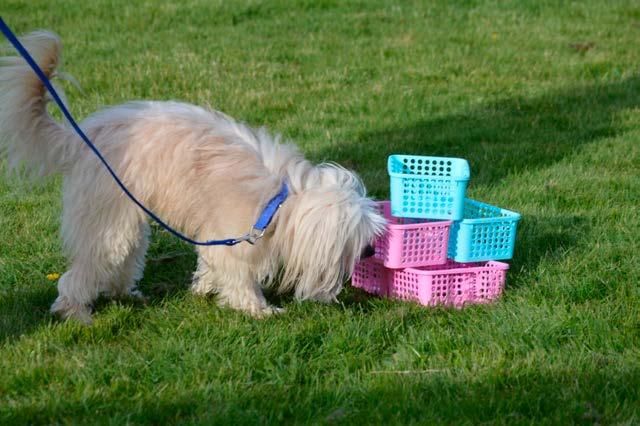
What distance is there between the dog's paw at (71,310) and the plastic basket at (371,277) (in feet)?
4.73

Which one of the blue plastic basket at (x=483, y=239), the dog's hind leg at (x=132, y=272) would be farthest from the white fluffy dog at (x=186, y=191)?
the blue plastic basket at (x=483, y=239)

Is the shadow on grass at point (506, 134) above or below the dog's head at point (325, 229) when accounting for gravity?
below

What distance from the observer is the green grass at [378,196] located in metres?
3.80

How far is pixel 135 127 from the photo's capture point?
14.8 feet

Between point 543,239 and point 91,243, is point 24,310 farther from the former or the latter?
point 543,239

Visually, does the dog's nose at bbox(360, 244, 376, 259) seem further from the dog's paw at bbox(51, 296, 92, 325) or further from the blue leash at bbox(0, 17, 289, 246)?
the dog's paw at bbox(51, 296, 92, 325)

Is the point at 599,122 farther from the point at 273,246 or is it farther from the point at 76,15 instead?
the point at 76,15

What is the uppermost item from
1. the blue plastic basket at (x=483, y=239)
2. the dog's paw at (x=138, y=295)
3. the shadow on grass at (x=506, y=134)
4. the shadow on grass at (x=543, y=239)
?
the blue plastic basket at (x=483, y=239)

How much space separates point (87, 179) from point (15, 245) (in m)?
1.44

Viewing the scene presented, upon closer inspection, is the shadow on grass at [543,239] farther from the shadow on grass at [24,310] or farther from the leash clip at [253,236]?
the shadow on grass at [24,310]

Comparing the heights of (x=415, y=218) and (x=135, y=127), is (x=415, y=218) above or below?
below

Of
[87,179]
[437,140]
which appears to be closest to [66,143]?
[87,179]

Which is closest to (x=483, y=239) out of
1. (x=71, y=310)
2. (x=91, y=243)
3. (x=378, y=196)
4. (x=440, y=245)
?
(x=440, y=245)

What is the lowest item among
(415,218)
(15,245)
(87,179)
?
(15,245)
